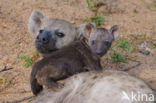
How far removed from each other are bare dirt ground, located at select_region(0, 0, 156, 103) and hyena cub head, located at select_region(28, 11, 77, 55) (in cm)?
79

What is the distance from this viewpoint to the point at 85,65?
3.72 metres

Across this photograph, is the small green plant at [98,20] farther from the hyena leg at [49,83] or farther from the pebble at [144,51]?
the hyena leg at [49,83]

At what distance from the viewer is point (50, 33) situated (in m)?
4.20

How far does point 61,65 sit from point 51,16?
3.24 metres

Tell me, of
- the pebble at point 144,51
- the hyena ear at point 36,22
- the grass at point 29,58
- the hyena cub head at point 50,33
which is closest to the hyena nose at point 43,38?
the hyena cub head at point 50,33

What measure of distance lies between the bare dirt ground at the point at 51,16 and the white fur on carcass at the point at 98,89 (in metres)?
1.15

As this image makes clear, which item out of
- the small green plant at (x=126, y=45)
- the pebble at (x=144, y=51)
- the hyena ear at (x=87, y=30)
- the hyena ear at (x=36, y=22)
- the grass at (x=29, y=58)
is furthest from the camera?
the small green plant at (x=126, y=45)

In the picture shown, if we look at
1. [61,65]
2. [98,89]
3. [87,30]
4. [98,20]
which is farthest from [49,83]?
[98,20]

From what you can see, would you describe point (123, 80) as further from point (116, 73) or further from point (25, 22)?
point (25, 22)

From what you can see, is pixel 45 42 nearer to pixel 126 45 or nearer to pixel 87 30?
pixel 87 30

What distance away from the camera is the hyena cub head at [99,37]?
396 centimetres

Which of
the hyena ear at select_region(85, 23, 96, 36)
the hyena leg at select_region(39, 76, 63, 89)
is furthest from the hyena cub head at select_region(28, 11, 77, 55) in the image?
the hyena leg at select_region(39, 76, 63, 89)

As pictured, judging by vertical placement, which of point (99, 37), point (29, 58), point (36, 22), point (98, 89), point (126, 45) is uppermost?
point (36, 22)

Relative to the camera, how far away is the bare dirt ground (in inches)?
177
